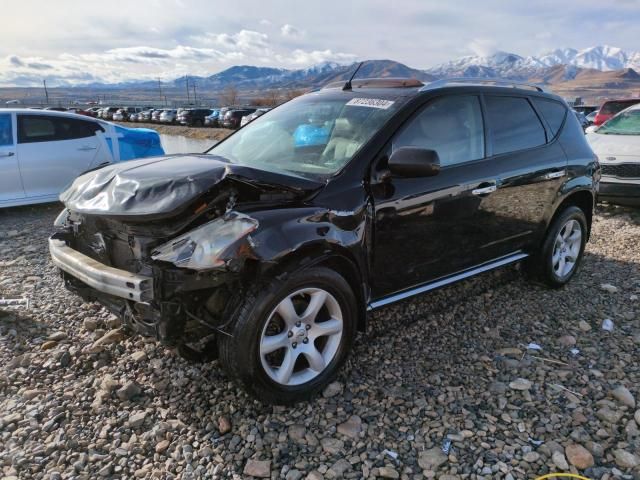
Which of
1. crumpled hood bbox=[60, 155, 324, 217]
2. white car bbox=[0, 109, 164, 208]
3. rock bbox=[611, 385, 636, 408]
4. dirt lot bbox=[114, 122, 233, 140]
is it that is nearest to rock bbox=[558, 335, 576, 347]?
rock bbox=[611, 385, 636, 408]

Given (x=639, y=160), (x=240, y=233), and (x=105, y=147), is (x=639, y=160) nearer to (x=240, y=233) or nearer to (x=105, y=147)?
(x=240, y=233)

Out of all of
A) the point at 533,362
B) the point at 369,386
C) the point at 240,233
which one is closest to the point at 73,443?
the point at 240,233

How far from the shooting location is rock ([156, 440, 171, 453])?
8.33 feet

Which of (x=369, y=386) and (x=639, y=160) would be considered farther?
(x=639, y=160)

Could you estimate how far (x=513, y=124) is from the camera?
13.3ft

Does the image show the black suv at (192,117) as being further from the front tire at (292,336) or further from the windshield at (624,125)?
the front tire at (292,336)

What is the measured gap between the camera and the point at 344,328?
296 cm

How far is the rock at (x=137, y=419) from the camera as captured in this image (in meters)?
2.71

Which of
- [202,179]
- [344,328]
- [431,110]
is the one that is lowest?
[344,328]

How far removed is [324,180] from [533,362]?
1919 millimetres

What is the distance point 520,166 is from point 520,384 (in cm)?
175

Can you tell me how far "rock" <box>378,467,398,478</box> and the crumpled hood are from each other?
1.50m

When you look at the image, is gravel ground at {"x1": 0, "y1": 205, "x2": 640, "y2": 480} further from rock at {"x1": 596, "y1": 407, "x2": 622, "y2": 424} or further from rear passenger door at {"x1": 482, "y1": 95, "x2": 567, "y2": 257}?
rear passenger door at {"x1": 482, "y1": 95, "x2": 567, "y2": 257}

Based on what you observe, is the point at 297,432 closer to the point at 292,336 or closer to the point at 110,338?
the point at 292,336
